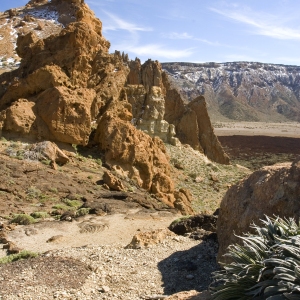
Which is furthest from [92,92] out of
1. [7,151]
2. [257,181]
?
[257,181]

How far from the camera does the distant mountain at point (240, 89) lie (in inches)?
6284

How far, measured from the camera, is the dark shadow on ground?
5986mm

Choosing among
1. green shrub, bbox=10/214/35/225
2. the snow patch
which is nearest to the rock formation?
green shrub, bbox=10/214/35/225

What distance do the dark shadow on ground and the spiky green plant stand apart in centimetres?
199

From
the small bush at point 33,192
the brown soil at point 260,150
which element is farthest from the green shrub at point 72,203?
the brown soil at point 260,150

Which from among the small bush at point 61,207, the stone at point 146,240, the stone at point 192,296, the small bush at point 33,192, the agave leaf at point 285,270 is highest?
the agave leaf at point 285,270

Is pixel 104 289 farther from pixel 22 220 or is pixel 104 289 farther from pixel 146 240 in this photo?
pixel 22 220

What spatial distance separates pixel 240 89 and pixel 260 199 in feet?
589

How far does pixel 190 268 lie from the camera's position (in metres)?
6.54

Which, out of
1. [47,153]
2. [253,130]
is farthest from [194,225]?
[253,130]

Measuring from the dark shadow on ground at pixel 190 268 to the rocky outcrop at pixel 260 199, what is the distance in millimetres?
483

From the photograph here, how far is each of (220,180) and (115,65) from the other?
1178 centimetres

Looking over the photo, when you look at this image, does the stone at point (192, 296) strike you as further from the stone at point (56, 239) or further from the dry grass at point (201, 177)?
the dry grass at point (201, 177)

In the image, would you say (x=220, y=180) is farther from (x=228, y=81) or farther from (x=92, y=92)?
(x=228, y=81)
